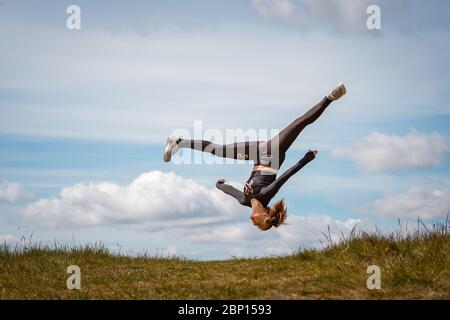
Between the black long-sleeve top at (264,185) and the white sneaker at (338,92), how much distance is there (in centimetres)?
109

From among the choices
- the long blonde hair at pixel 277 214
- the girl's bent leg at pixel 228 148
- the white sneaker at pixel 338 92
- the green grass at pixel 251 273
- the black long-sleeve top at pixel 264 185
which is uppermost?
the white sneaker at pixel 338 92

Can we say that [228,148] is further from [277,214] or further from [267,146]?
[277,214]

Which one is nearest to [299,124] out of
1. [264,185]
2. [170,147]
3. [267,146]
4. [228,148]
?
[267,146]

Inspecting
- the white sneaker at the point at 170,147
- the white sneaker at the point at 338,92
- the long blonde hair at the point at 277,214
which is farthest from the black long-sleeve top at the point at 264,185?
the white sneaker at the point at 170,147

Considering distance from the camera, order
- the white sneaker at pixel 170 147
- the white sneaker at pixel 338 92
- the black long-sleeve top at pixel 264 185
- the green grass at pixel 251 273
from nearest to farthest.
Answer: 1. the green grass at pixel 251 273
2. the white sneaker at pixel 338 92
3. the black long-sleeve top at pixel 264 185
4. the white sneaker at pixel 170 147

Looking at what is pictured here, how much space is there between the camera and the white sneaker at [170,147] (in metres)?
10.7

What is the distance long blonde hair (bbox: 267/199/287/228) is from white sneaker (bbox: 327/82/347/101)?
2.17 metres

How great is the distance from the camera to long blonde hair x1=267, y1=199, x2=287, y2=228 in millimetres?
10312

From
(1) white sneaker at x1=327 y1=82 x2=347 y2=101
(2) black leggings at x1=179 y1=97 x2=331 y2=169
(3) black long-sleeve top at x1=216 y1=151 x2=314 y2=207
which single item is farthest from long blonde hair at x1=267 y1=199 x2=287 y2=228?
(1) white sneaker at x1=327 y1=82 x2=347 y2=101

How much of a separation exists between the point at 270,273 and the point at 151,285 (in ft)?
7.61

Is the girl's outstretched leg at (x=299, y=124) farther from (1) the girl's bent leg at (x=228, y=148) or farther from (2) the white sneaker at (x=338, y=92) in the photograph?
(1) the girl's bent leg at (x=228, y=148)

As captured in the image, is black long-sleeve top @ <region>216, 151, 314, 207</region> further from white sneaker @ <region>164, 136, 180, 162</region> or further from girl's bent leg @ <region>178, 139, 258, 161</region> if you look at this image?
→ white sneaker @ <region>164, 136, 180, 162</region>

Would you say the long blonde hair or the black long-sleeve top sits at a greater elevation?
the black long-sleeve top
